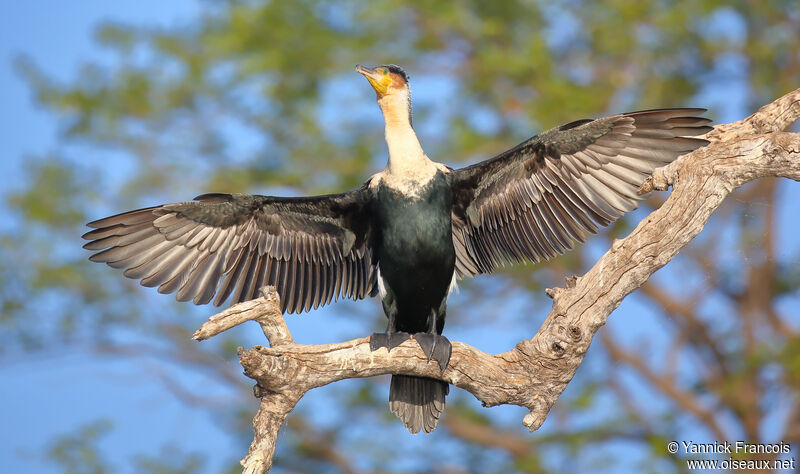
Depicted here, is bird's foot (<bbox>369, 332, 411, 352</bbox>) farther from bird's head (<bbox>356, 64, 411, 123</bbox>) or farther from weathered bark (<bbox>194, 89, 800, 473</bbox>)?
bird's head (<bbox>356, 64, 411, 123</bbox>)

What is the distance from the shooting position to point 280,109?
452 inches

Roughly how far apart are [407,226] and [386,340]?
63 centimetres

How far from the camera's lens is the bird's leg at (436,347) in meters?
4.22

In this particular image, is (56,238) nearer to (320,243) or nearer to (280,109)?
(280,109)

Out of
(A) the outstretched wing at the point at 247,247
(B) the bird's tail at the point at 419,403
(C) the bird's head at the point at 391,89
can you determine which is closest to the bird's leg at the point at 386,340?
(B) the bird's tail at the point at 419,403

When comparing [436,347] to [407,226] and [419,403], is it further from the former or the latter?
[407,226]

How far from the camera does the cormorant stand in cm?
452

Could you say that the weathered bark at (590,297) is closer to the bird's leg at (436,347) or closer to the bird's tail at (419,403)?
the bird's leg at (436,347)

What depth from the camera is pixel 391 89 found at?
486 centimetres

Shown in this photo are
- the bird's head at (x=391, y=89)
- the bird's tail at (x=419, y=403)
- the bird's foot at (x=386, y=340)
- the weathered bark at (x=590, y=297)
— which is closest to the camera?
the weathered bark at (x=590, y=297)

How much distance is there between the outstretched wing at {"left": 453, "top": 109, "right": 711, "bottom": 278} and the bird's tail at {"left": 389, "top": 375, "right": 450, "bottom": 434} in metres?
0.83

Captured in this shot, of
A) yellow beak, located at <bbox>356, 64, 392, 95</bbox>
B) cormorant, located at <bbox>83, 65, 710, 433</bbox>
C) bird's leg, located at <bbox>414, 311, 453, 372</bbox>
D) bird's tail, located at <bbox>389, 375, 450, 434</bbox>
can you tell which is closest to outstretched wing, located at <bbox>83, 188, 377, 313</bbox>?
cormorant, located at <bbox>83, 65, 710, 433</bbox>

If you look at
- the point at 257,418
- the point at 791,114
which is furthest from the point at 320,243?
the point at 791,114

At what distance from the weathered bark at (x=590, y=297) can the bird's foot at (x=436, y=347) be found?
0.04m
